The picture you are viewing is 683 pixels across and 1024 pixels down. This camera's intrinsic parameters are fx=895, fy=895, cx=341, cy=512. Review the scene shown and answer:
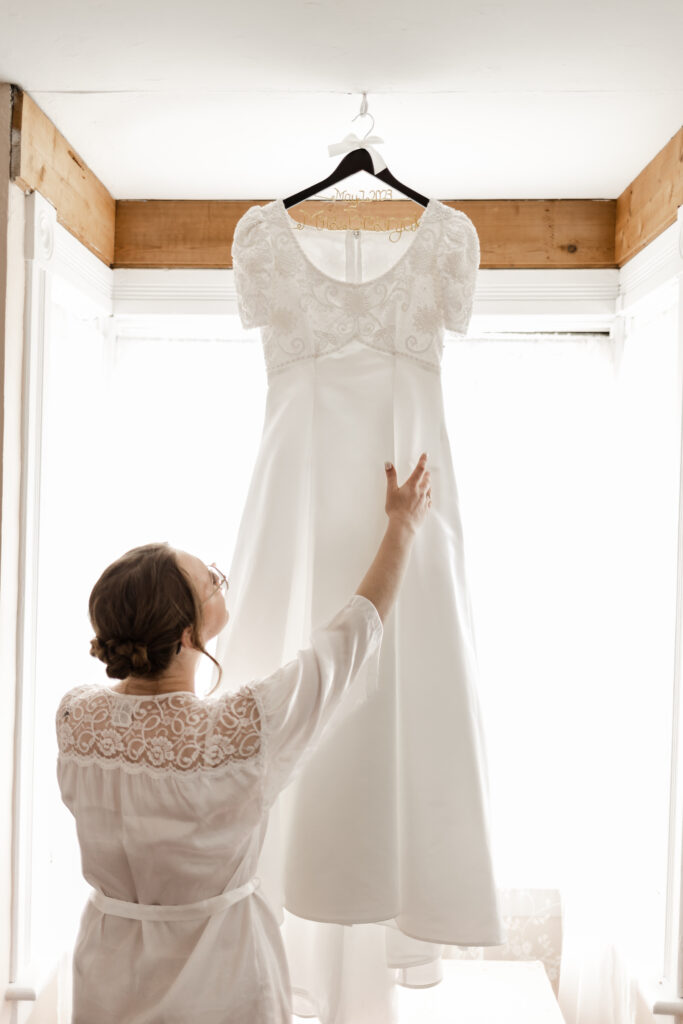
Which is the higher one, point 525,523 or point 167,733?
point 525,523

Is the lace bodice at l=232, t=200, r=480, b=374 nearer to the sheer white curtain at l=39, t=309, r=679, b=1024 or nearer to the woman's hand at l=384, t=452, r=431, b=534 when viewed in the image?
the woman's hand at l=384, t=452, r=431, b=534

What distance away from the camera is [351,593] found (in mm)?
1559

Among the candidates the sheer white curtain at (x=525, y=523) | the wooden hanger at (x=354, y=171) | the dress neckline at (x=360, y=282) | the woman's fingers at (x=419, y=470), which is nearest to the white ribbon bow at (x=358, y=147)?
the wooden hanger at (x=354, y=171)

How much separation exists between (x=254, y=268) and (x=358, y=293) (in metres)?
0.19

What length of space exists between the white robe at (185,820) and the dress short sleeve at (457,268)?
56 centimetres

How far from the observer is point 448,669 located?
1540 millimetres

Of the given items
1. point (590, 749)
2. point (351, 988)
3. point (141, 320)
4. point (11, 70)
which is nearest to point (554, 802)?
point (590, 749)

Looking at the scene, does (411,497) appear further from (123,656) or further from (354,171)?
(354,171)

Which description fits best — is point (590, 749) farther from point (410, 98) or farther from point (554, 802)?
point (410, 98)

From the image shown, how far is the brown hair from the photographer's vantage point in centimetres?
133

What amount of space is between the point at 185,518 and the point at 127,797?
5.02ft

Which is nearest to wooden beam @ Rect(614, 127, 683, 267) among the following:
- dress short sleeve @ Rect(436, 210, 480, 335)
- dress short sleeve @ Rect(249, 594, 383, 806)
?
dress short sleeve @ Rect(436, 210, 480, 335)

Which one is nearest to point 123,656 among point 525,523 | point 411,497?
point 411,497

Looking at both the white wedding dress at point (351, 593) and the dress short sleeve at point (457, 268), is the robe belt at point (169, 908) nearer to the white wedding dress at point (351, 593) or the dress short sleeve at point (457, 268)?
the white wedding dress at point (351, 593)
